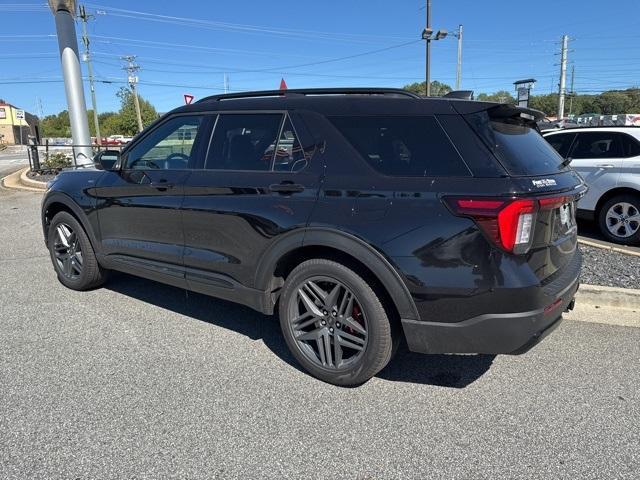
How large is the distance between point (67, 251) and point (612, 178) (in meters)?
6.98

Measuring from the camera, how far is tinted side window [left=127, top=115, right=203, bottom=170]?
3893mm

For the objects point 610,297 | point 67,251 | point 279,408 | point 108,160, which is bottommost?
point 279,408

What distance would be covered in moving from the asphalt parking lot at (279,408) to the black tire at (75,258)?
0.69 metres

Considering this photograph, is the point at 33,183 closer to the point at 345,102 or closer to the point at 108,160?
the point at 108,160

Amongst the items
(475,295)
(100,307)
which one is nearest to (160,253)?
(100,307)

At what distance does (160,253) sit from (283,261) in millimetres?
1292

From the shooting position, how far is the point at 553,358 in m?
3.53

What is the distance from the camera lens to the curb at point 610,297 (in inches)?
172

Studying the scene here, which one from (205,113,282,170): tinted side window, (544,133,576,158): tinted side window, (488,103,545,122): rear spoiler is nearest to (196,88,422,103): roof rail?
(205,113,282,170): tinted side window

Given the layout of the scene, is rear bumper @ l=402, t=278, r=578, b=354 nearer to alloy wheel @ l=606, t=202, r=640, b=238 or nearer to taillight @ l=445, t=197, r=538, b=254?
taillight @ l=445, t=197, r=538, b=254

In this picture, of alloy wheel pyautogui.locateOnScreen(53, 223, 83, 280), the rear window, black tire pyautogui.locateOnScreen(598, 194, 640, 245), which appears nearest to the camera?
the rear window

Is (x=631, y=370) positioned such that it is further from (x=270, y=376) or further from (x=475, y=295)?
(x=270, y=376)

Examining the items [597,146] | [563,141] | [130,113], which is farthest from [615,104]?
[597,146]

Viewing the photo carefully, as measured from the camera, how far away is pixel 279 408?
2938 mm
